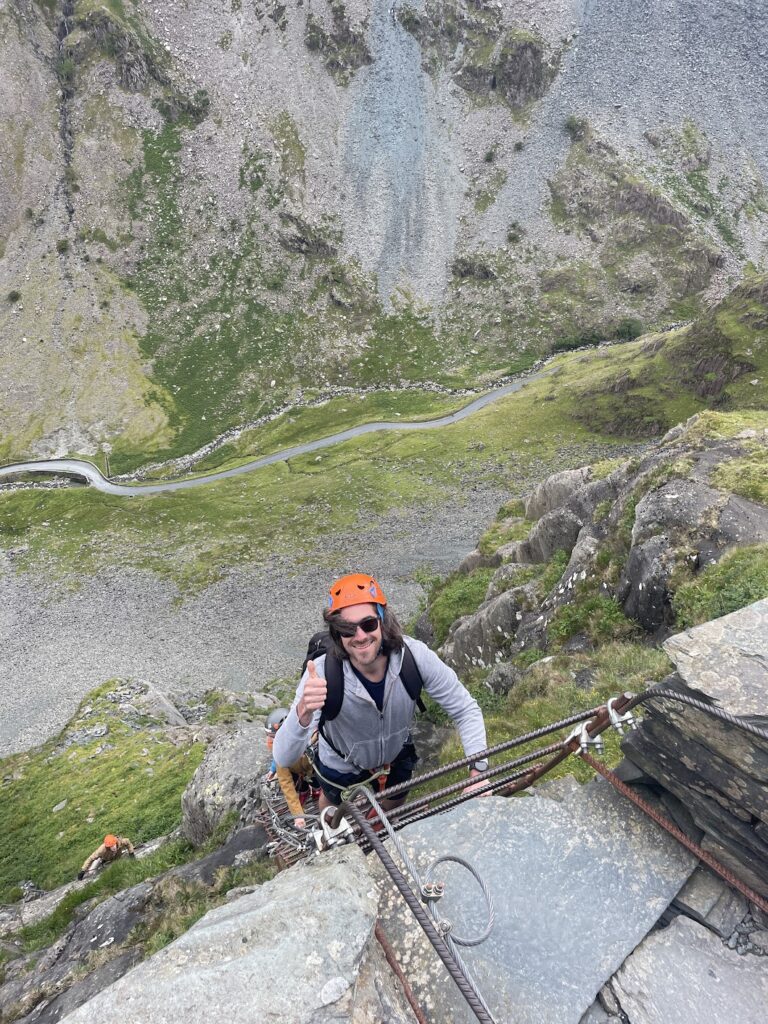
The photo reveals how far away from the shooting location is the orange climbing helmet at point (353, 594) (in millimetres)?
7082

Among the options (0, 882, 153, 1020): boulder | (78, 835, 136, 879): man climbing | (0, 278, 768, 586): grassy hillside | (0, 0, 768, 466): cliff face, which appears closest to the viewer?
(0, 882, 153, 1020): boulder

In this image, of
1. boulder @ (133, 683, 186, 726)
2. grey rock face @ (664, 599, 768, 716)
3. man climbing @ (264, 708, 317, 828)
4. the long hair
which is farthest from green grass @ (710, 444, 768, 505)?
boulder @ (133, 683, 186, 726)

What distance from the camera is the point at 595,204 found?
128000mm

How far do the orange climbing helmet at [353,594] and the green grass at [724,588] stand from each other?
7.22m

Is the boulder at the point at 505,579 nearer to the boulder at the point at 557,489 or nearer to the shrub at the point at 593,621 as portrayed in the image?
the boulder at the point at 557,489

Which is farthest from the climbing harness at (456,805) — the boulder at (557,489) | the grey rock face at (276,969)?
the boulder at (557,489)

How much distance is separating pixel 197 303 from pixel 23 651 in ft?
323

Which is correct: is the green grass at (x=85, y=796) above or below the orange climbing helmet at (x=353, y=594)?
below

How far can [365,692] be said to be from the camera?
289 inches

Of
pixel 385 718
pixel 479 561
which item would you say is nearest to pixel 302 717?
pixel 385 718

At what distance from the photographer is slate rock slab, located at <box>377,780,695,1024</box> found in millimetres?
4922

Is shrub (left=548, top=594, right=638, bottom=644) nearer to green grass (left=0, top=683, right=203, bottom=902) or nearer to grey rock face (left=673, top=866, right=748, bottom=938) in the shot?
grey rock face (left=673, top=866, right=748, bottom=938)

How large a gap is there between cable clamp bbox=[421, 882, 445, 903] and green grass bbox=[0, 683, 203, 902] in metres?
21.1

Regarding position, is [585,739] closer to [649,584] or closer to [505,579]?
[649,584]
